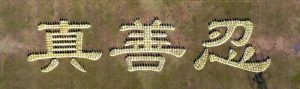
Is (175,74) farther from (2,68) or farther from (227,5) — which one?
(2,68)

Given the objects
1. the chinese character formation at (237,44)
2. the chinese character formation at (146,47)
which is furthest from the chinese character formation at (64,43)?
the chinese character formation at (237,44)

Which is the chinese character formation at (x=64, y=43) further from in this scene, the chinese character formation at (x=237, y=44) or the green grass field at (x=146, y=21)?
the chinese character formation at (x=237, y=44)

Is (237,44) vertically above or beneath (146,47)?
above

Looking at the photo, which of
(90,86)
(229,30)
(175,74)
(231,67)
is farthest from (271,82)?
(90,86)

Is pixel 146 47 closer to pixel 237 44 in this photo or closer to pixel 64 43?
pixel 64 43

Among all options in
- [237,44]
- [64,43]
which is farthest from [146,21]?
[237,44]
